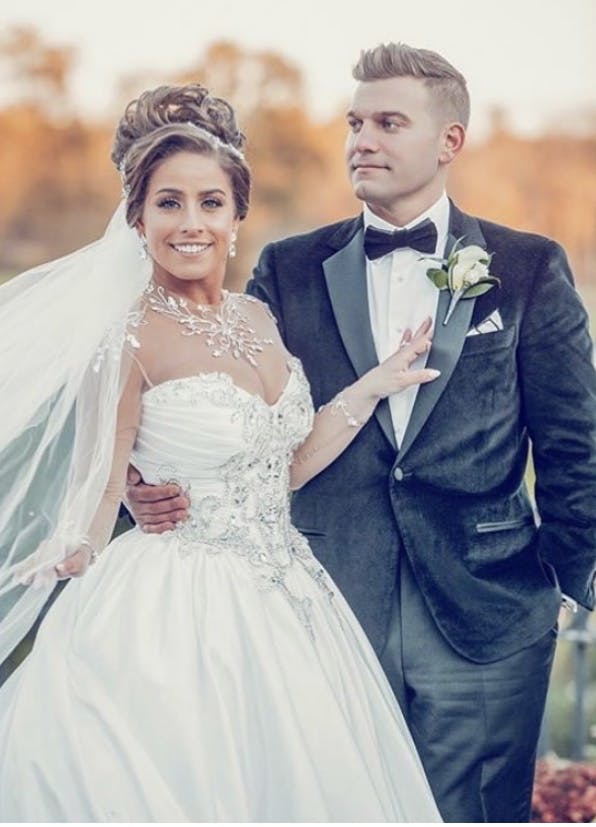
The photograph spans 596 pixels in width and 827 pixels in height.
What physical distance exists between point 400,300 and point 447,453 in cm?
40

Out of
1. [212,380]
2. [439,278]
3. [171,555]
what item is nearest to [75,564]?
[171,555]

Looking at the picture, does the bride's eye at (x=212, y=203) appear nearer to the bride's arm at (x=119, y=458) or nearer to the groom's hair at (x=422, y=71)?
the bride's arm at (x=119, y=458)

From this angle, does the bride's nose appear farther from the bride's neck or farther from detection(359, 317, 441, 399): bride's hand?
detection(359, 317, 441, 399): bride's hand

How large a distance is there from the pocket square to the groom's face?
1.08ft

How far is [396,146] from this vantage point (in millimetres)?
3172

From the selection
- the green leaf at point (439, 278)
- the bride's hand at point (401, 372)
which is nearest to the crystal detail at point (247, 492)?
the bride's hand at point (401, 372)

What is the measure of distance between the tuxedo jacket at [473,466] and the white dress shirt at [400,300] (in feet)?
0.09

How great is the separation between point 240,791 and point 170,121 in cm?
151

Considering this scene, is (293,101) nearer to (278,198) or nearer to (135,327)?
(278,198)

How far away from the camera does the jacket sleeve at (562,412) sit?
3131mm

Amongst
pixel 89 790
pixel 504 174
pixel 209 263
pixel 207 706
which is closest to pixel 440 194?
pixel 504 174

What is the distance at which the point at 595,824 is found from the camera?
3.48 metres

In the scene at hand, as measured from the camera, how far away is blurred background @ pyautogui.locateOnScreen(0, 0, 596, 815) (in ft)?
10.9

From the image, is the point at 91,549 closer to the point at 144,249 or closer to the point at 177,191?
the point at 144,249
